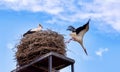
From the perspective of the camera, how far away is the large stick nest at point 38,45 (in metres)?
9.01

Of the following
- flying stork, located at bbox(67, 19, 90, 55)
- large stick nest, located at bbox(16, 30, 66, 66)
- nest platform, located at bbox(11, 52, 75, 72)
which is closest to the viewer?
nest platform, located at bbox(11, 52, 75, 72)

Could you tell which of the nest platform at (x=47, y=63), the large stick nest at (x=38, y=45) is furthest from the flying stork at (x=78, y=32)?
the nest platform at (x=47, y=63)

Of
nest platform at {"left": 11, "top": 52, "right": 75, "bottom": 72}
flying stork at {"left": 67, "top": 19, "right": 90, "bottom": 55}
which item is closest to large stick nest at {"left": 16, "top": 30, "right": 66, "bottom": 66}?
nest platform at {"left": 11, "top": 52, "right": 75, "bottom": 72}

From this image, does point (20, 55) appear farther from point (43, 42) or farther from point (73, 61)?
point (73, 61)

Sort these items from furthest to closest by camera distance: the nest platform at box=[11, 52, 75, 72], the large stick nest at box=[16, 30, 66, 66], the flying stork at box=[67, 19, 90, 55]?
the flying stork at box=[67, 19, 90, 55], the large stick nest at box=[16, 30, 66, 66], the nest platform at box=[11, 52, 75, 72]

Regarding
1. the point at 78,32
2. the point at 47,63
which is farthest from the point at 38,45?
the point at 78,32

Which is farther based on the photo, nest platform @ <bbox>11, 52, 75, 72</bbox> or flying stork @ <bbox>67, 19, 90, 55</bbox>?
flying stork @ <bbox>67, 19, 90, 55</bbox>

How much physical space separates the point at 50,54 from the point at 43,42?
436mm

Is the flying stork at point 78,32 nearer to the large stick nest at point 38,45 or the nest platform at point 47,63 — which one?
the large stick nest at point 38,45

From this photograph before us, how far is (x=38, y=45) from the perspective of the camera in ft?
29.9

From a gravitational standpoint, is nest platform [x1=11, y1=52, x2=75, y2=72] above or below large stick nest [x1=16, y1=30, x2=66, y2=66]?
below

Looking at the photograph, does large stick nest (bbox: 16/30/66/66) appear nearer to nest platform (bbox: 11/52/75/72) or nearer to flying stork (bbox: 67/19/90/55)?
nest platform (bbox: 11/52/75/72)

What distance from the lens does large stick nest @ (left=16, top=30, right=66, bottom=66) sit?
9008 millimetres

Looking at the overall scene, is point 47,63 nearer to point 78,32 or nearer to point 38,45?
point 38,45
